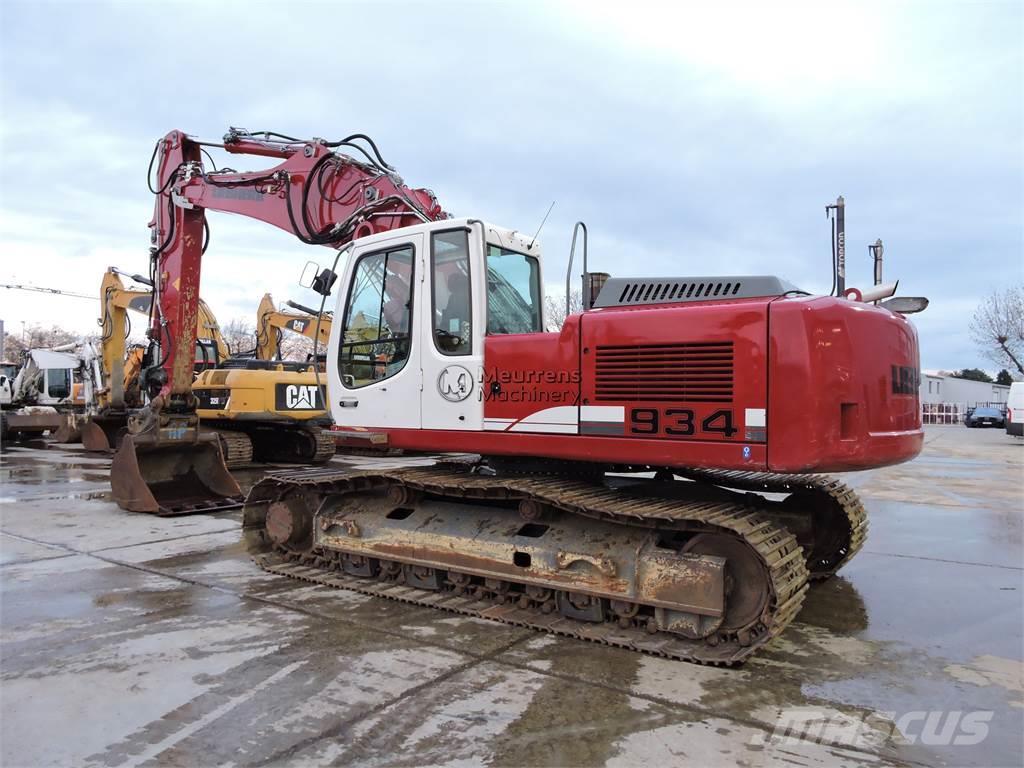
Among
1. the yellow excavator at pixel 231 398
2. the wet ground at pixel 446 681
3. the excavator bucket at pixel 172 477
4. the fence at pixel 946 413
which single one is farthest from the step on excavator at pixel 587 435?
the fence at pixel 946 413

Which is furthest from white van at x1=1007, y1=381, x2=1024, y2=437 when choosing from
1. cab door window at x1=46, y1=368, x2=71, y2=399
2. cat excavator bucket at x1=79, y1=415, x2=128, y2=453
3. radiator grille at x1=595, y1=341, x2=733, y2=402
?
cab door window at x1=46, y1=368, x2=71, y2=399

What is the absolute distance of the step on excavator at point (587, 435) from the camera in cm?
426

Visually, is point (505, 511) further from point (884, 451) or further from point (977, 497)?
point (977, 497)

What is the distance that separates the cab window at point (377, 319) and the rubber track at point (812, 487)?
2.31 meters

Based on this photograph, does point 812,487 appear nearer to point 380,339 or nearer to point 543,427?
point 543,427

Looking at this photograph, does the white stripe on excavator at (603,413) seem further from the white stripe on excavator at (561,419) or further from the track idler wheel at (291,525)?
the track idler wheel at (291,525)

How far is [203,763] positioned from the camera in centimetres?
311

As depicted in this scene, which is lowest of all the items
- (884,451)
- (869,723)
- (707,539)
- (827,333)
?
(869,723)

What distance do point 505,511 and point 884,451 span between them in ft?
8.12

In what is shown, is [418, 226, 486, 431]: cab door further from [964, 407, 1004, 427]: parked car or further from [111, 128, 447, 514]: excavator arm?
[964, 407, 1004, 427]: parked car

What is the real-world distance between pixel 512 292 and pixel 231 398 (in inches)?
359

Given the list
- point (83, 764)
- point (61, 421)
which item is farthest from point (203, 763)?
point (61, 421)
